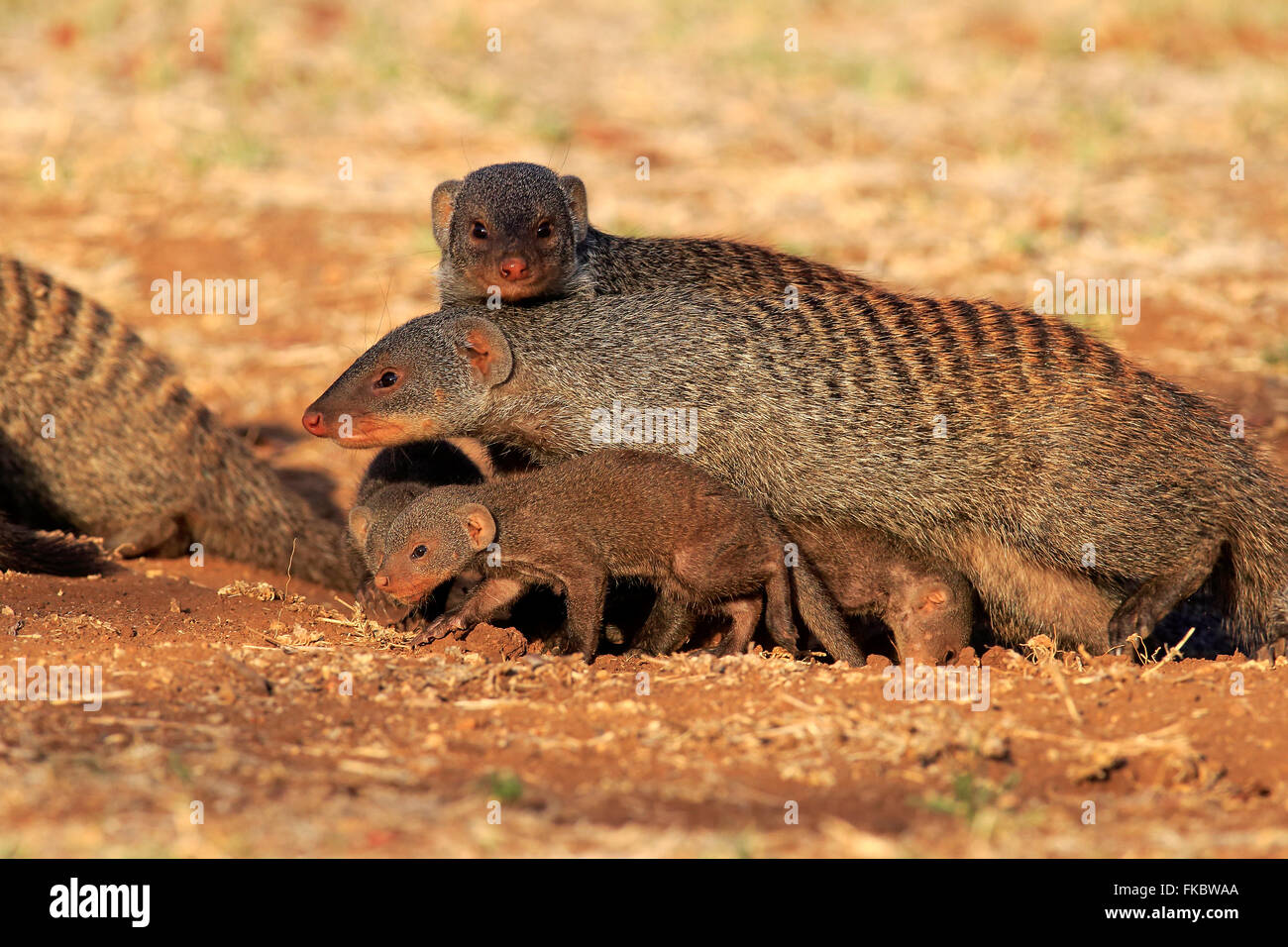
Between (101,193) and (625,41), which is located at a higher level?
(625,41)

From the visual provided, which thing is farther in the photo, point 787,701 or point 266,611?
point 266,611

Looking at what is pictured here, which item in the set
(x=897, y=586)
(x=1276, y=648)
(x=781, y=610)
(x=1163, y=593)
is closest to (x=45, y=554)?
(x=781, y=610)

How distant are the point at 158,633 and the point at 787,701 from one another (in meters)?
1.87

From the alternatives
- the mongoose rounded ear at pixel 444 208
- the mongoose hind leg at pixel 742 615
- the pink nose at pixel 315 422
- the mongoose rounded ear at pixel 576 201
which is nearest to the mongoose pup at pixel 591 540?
the mongoose hind leg at pixel 742 615

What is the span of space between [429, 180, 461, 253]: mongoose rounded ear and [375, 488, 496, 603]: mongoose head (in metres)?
1.16

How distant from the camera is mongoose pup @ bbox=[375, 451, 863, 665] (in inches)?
164

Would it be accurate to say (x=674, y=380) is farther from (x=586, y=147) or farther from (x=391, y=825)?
(x=586, y=147)

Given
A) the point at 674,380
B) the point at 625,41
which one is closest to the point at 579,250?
the point at 674,380

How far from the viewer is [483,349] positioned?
445 centimetres

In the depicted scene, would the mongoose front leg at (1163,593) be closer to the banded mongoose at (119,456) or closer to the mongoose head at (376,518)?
the mongoose head at (376,518)

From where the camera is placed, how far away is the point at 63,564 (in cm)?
482

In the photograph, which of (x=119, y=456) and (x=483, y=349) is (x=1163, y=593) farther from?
(x=119, y=456)

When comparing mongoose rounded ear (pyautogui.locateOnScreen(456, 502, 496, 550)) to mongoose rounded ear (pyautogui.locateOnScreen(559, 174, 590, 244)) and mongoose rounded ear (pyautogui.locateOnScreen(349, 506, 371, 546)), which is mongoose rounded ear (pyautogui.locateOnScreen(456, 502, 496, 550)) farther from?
mongoose rounded ear (pyautogui.locateOnScreen(559, 174, 590, 244))

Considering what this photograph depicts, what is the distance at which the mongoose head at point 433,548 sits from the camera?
164 inches
